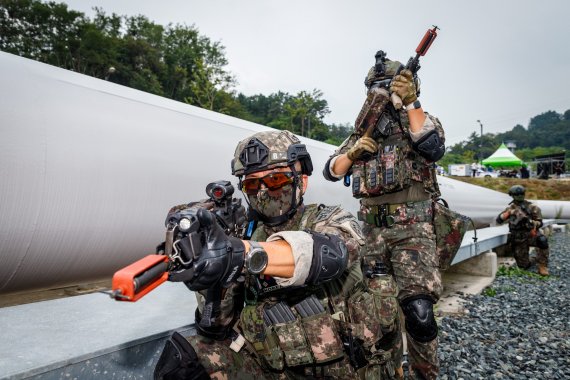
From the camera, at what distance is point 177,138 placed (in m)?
2.27

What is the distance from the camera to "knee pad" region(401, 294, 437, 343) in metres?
2.08

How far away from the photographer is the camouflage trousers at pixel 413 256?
214 cm

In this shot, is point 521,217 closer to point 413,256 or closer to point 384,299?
point 413,256

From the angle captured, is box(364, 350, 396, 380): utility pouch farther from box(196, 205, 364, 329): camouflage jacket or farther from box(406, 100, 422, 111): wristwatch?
box(406, 100, 422, 111): wristwatch

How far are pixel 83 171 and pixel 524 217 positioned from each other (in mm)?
7673

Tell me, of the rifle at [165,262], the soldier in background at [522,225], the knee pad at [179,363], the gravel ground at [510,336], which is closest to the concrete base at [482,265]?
the gravel ground at [510,336]

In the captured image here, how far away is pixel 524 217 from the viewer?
22.8 feet

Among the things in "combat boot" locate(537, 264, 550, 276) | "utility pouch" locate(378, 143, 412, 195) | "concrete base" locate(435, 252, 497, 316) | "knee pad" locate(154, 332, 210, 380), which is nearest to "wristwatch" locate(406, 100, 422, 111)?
"utility pouch" locate(378, 143, 412, 195)

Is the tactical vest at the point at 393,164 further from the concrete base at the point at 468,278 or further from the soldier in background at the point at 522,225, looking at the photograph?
the soldier in background at the point at 522,225

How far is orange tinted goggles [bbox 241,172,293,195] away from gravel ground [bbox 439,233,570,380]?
2077 mm

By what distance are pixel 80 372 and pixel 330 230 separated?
3.47 ft

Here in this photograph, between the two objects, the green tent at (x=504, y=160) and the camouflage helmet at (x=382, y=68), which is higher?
the camouflage helmet at (x=382, y=68)

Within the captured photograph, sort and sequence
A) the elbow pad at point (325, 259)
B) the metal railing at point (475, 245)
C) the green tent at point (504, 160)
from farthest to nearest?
the green tent at point (504, 160), the metal railing at point (475, 245), the elbow pad at point (325, 259)

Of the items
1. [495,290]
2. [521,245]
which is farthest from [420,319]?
[521,245]
